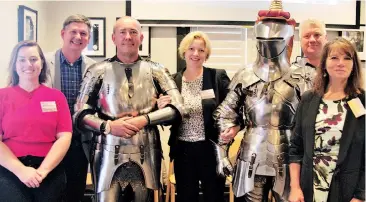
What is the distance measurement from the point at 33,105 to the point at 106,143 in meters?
0.48

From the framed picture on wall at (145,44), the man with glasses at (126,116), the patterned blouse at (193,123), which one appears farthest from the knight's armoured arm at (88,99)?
the framed picture on wall at (145,44)

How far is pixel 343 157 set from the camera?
171 centimetres

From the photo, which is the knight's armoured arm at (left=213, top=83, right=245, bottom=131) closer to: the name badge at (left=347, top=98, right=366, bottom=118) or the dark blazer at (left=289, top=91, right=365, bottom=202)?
the dark blazer at (left=289, top=91, right=365, bottom=202)

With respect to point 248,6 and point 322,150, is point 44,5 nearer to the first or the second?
point 248,6

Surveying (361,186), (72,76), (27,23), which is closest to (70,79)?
(72,76)

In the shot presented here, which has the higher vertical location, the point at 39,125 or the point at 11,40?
the point at 11,40

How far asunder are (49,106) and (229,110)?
98cm

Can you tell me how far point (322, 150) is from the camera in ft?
5.84

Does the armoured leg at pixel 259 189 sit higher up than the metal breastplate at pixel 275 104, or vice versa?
the metal breastplate at pixel 275 104

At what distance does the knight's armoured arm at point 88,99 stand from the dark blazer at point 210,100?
463mm

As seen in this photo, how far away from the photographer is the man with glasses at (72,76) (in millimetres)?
2582

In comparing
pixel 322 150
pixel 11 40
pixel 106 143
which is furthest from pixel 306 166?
pixel 11 40

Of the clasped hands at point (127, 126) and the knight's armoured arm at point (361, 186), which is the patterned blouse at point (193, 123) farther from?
the knight's armoured arm at point (361, 186)

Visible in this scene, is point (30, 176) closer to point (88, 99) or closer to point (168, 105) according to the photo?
point (88, 99)
